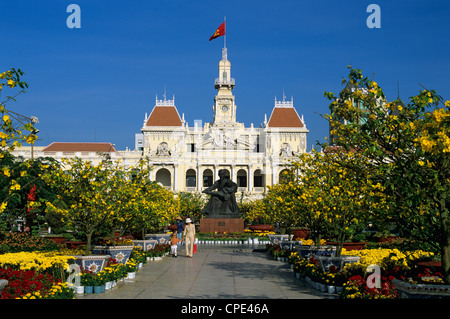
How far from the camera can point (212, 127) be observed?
321 feet

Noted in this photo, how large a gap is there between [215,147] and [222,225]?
195ft

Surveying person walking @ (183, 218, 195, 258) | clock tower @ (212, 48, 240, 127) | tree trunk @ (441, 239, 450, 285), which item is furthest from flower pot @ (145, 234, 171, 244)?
clock tower @ (212, 48, 240, 127)

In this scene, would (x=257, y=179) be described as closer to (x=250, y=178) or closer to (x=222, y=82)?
(x=250, y=178)

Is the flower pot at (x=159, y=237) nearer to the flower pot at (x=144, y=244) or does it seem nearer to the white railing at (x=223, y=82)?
the flower pot at (x=144, y=244)

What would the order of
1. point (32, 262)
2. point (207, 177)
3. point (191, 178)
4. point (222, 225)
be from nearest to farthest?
point (32, 262)
point (222, 225)
point (191, 178)
point (207, 177)

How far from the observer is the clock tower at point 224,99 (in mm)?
100812

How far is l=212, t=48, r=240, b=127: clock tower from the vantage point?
10081cm

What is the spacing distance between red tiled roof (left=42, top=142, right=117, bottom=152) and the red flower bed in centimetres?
8432

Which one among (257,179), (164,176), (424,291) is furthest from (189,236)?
(257,179)

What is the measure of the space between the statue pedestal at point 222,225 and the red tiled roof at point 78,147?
61.9 metres

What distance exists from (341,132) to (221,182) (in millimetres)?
24607

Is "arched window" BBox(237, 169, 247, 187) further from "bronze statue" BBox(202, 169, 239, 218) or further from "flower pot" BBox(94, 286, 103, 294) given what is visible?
"flower pot" BBox(94, 286, 103, 294)

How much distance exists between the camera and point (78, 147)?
316 feet
